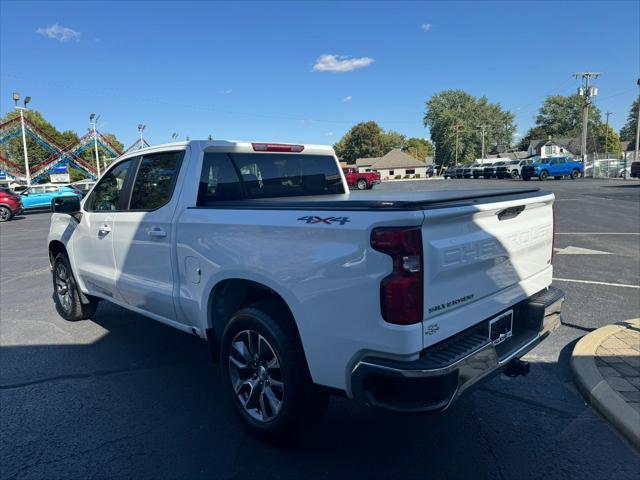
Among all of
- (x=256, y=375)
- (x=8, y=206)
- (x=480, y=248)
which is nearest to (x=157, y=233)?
(x=256, y=375)

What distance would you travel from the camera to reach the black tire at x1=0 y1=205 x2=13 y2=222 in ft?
70.5

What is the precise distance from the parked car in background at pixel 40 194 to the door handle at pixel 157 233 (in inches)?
999

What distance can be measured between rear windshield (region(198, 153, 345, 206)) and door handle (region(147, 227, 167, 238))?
39 centimetres

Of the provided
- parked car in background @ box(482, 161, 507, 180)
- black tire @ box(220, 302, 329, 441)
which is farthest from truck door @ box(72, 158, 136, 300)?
parked car in background @ box(482, 161, 507, 180)

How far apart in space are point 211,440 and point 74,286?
3.35 m

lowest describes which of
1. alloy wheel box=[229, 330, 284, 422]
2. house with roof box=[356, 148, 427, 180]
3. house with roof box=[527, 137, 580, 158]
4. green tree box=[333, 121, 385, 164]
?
alloy wheel box=[229, 330, 284, 422]

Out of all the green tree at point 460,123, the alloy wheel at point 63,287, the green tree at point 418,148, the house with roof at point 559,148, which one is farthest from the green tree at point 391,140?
the alloy wheel at point 63,287

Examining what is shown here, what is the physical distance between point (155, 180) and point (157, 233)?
1.84ft

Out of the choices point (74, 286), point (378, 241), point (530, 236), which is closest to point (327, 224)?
point (378, 241)

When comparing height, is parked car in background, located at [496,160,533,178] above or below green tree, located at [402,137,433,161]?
below

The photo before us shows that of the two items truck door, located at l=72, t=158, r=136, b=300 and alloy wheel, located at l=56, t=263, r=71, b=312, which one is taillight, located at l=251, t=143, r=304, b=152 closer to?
truck door, located at l=72, t=158, r=136, b=300

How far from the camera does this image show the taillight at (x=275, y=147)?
4270mm

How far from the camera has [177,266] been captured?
12.1ft

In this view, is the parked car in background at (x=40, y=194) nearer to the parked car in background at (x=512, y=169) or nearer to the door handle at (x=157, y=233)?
the door handle at (x=157, y=233)
